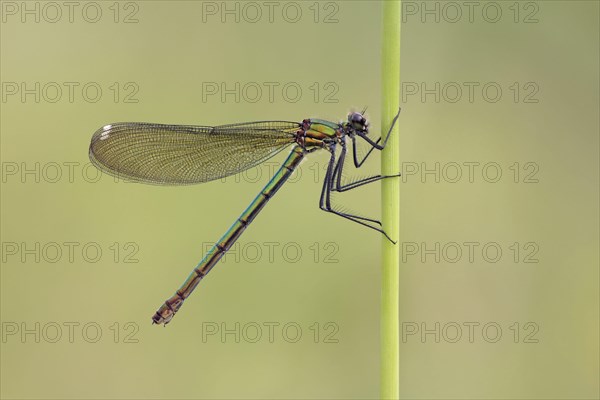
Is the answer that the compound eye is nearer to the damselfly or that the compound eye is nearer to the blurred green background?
the damselfly

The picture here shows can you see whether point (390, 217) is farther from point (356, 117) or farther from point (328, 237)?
point (328, 237)

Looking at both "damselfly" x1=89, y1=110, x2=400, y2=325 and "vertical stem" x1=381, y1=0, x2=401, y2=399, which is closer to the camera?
"vertical stem" x1=381, y1=0, x2=401, y2=399

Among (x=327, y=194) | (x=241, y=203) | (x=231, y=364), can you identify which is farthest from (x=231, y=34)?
(x=231, y=364)

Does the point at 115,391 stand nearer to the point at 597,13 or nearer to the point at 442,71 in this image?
the point at 442,71

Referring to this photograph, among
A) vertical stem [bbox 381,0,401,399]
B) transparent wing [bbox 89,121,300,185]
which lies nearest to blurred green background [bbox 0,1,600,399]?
transparent wing [bbox 89,121,300,185]

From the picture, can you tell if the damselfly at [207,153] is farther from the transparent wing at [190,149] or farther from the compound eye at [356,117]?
the compound eye at [356,117]

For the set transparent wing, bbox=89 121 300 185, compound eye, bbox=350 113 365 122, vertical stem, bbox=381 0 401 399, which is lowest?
vertical stem, bbox=381 0 401 399

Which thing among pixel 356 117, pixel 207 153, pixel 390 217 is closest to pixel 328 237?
pixel 207 153
